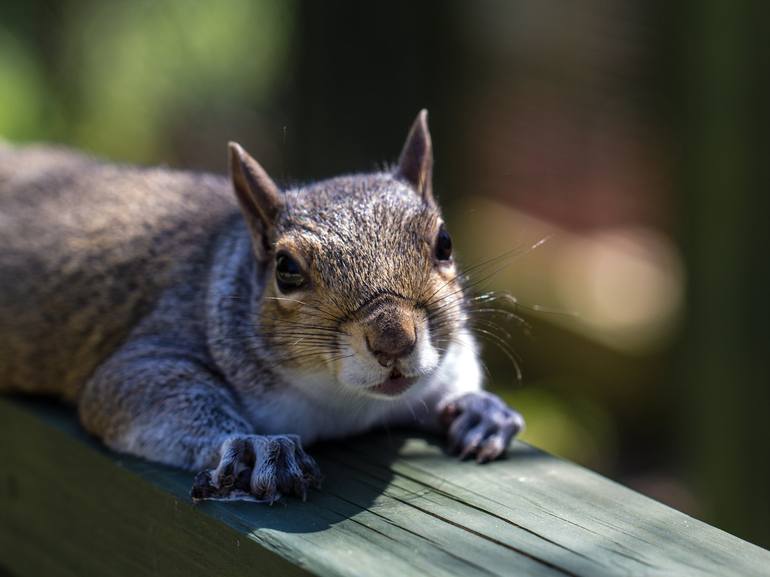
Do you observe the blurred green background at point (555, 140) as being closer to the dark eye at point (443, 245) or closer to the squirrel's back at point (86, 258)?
the squirrel's back at point (86, 258)

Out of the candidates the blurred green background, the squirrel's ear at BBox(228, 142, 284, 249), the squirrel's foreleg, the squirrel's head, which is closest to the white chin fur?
the squirrel's head

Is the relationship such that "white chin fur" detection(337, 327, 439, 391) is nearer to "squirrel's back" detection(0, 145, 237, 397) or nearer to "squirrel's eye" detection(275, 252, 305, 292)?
"squirrel's eye" detection(275, 252, 305, 292)

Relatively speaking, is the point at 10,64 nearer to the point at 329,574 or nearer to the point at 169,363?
the point at 169,363

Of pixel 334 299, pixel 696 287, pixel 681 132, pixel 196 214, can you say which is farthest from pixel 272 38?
pixel 334 299

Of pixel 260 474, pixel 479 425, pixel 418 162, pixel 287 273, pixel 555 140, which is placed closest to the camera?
pixel 260 474

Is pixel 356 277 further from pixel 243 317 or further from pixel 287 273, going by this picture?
pixel 243 317

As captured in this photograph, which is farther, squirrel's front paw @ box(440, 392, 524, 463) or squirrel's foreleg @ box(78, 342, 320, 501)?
squirrel's front paw @ box(440, 392, 524, 463)

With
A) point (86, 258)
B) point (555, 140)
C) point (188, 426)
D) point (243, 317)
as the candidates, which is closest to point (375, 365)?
point (188, 426)
